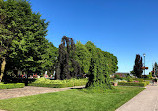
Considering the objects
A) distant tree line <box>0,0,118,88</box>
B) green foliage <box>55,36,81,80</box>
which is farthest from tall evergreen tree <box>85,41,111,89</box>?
green foliage <box>55,36,81,80</box>

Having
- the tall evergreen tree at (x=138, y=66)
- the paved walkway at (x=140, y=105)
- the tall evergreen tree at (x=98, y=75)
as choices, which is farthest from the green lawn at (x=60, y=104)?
the tall evergreen tree at (x=138, y=66)

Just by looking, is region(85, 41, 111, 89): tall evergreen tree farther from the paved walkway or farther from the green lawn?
the paved walkway

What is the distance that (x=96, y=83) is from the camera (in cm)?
1545

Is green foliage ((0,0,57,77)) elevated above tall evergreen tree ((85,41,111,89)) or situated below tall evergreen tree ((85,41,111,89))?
above

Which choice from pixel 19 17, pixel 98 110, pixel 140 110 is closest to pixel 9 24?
pixel 19 17

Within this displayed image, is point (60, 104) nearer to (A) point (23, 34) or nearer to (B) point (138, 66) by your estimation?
(A) point (23, 34)

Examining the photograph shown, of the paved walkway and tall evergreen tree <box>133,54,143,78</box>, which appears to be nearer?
the paved walkway

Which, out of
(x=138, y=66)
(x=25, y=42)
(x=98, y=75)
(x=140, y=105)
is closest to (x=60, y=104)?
(x=140, y=105)

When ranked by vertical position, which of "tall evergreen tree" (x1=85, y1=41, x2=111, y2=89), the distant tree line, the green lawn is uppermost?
the distant tree line

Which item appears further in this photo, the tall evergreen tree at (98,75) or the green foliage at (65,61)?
the green foliage at (65,61)

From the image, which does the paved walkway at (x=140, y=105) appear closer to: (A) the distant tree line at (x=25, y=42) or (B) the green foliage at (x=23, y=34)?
(A) the distant tree line at (x=25, y=42)

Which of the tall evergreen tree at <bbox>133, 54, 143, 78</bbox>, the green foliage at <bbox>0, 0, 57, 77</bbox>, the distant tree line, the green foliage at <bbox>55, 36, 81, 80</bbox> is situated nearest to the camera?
the distant tree line

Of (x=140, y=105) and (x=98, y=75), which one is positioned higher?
(x=98, y=75)

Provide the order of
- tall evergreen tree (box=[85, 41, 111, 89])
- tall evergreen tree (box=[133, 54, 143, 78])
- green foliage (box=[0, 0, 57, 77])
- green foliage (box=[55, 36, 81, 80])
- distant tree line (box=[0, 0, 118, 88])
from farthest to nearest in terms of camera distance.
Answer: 1. tall evergreen tree (box=[133, 54, 143, 78])
2. green foliage (box=[55, 36, 81, 80])
3. green foliage (box=[0, 0, 57, 77])
4. distant tree line (box=[0, 0, 118, 88])
5. tall evergreen tree (box=[85, 41, 111, 89])
